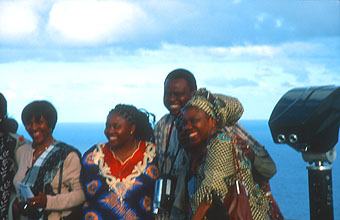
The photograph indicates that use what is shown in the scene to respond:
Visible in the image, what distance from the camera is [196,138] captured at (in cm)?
310

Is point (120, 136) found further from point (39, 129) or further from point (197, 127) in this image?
point (197, 127)

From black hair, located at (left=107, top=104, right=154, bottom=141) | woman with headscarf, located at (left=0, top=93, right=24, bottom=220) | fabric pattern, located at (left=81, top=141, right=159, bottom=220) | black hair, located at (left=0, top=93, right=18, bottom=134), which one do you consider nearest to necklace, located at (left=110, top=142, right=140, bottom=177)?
fabric pattern, located at (left=81, top=141, right=159, bottom=220)

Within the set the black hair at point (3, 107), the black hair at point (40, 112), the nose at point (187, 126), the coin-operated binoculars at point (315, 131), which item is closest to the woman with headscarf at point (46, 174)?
the black hair at point (40, 112)

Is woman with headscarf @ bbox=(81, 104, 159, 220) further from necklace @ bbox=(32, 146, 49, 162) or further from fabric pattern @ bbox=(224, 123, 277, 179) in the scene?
fabric pattern @ bbox=(224, 123, 277, 179)

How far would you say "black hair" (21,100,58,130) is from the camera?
13.2 feet

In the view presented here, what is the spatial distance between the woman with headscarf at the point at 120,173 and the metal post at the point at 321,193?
4.41ft

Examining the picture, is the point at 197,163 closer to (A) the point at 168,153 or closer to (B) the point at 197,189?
(B) the point at 197,189

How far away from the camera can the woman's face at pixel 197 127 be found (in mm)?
3090

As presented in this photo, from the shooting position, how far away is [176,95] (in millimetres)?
3920

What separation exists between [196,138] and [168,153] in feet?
2.58

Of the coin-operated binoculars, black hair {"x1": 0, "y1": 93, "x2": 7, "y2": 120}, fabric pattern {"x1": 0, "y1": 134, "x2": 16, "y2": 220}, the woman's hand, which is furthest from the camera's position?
black hair {"x1": 0, "y1": 93, "x2": 7, "y2": 120}

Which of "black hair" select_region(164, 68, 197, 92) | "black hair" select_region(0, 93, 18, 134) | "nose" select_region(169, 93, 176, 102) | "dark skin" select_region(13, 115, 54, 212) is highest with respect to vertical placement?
"black hair" select_region(164, 68, 197, 92)

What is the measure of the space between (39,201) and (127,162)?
718mm

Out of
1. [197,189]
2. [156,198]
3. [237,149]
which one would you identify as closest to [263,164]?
[237,149]
